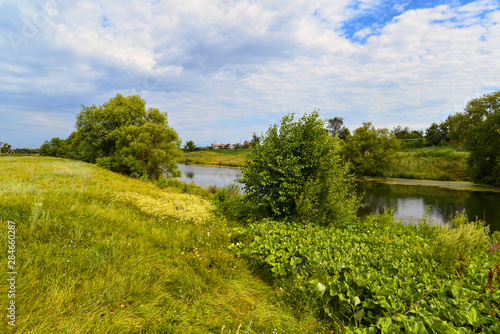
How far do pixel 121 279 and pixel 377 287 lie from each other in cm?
371

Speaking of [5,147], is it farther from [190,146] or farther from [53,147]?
[190,146]

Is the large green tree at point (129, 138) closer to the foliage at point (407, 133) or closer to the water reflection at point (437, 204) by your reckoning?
the water reflection at point (437, 204)

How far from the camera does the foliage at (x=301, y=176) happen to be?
24.9 ft

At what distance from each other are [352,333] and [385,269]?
1529 mm

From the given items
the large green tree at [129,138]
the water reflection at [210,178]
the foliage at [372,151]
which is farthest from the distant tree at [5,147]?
the foliage at [372,151]

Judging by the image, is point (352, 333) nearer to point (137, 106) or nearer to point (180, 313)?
point (180, 313)

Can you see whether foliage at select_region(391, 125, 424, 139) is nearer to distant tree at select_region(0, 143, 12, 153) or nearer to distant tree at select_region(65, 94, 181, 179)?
distant tree at select_region(65, 94, 181, 179)

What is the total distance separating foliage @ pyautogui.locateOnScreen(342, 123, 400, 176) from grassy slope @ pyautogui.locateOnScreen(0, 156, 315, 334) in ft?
108

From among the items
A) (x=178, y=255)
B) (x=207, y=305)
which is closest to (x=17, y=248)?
(x=178, y=255)

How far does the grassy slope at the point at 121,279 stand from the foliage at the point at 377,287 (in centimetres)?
45

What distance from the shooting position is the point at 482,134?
24.3 meters

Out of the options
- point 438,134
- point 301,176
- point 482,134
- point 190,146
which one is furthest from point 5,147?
point 438,134

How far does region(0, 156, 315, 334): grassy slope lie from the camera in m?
2.70

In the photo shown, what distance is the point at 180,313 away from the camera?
3.11 metres
